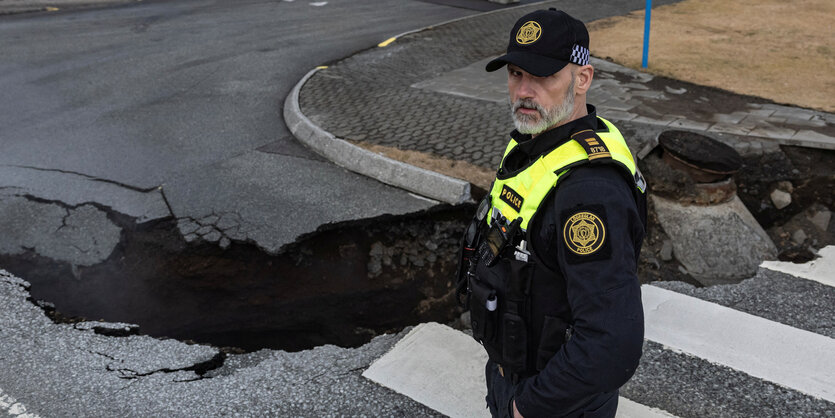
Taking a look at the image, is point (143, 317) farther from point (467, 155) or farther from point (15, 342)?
point (467, 155)

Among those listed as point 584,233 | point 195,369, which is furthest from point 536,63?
point 195,369

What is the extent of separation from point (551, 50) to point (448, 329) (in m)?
2.69

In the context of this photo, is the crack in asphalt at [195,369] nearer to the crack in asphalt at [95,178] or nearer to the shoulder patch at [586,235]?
the crack in asphalt at [95,178]

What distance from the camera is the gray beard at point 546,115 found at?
A: 2205 millimetres

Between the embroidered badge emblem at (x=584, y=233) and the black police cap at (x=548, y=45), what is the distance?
20.5 inches

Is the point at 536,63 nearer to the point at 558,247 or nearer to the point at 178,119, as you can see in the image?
the point at 558,247

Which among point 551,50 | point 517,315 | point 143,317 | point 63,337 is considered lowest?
point 143,317

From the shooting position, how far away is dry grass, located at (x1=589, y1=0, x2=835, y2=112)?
8482mm

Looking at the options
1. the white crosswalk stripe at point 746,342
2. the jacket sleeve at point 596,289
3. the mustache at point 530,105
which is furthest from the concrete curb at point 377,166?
the jacket sleeve at point 596,289

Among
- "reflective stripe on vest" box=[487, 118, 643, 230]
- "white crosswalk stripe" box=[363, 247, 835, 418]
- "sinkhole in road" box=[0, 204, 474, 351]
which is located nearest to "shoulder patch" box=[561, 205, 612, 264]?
"reflective stripe on vest" box=[487, 118, 643, 230]

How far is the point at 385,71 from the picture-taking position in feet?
32.7

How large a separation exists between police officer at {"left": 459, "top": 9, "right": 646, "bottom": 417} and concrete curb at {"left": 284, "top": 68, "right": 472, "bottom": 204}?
3560 mm

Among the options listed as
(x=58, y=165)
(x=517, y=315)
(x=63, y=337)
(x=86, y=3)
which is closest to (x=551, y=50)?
(x=517, y=315)

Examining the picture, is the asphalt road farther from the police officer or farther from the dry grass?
the dry grass
